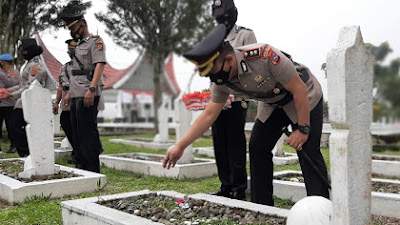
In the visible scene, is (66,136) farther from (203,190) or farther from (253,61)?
(253,61)

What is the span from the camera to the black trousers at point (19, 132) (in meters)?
7.00

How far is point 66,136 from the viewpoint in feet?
19.1

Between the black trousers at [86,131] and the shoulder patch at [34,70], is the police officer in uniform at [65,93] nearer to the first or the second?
the black trousers at [86,131]

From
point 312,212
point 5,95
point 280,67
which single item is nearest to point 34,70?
point 5,95

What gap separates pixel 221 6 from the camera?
389 cm

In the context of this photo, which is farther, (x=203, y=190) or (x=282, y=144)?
(x=282, y=144)

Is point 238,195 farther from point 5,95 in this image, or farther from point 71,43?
point 5,95

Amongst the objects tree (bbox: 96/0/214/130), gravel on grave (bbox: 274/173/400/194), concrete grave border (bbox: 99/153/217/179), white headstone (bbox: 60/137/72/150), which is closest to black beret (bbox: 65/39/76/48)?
white headstone (bbox: 60/137/72/150)

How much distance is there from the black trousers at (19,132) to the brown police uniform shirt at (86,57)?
246 cm

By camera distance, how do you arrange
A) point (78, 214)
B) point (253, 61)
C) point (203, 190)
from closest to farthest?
point (253, 61) → point (78, 214) → point (203, 190)

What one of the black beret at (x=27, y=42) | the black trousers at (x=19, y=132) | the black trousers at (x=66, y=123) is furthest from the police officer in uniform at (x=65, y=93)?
the black trousers at (x=19, y=132)

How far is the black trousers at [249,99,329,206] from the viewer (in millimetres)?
3102

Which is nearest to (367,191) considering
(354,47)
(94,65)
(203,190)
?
(354,47)

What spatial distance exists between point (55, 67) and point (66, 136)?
1.00m
